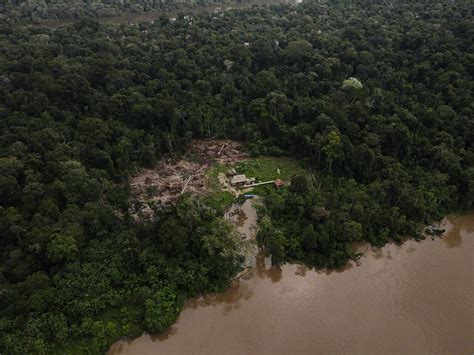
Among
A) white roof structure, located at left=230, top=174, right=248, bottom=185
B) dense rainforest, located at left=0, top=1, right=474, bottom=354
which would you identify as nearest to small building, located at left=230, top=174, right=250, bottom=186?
white roof structure, located at left=230, top=174, right=248, bottom=185

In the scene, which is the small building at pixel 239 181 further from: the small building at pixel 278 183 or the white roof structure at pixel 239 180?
the small building at pixel 278 183

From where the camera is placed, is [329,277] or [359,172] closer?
[329,277]

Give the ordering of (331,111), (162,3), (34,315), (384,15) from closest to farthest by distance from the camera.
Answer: (34,315), (331,111), (384,15), (162,3)

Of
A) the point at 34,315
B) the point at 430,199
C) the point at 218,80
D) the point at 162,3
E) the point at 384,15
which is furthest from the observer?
the point at 162,3

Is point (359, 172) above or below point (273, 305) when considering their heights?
above

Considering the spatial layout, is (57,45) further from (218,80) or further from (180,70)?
(218,80)

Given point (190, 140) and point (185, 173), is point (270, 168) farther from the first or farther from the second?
point (190, 140)

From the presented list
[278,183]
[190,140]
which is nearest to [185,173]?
[190,140]

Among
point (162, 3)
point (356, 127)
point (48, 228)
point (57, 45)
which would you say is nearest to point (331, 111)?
point (356, 127)
